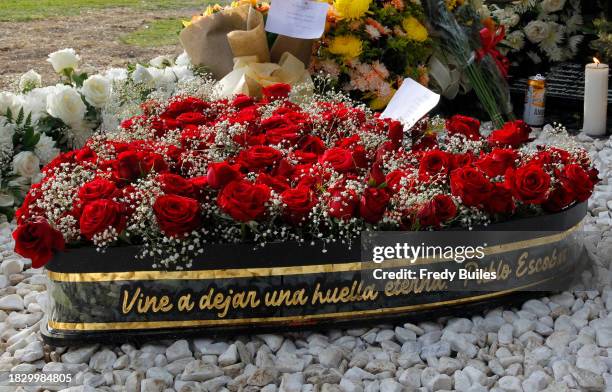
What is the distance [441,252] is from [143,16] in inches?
256

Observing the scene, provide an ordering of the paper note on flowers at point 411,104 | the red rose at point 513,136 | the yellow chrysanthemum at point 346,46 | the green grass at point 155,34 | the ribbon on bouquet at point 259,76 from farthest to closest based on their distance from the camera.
A: the green grass at point 155,34, the yellow chrysanthemum at point 346,46, the ribbon on bouquet at point 259,76, the paper note on flowers at point 411,104, the red rose at point 513,136

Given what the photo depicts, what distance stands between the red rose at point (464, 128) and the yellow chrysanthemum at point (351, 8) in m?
1.20

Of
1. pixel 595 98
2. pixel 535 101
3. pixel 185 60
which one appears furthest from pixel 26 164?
pixel 595 98

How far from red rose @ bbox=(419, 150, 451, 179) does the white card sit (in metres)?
1.40

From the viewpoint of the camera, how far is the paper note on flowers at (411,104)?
318 cm

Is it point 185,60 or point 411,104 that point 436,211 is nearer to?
point 411,104

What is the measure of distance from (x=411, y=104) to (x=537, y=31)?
2.00m

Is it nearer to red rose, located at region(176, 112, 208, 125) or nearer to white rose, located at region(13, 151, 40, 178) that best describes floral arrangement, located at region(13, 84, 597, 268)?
red rose, located at region(176, 112, 208, 125)

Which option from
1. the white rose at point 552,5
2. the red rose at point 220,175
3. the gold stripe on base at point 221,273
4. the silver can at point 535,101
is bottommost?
the silver can at point 535,101

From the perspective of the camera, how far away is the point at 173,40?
741 cm

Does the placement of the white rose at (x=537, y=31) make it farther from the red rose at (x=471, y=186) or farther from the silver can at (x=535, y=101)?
the red rose at (x=471, y=186)

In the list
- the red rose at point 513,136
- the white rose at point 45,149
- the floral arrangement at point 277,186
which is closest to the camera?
the floral arrangement at point 277,186

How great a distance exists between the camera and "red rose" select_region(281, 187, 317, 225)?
7.86 ft

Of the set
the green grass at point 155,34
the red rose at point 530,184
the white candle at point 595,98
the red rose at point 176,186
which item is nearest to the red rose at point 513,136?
the red rose at point 530,184
